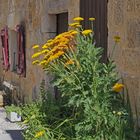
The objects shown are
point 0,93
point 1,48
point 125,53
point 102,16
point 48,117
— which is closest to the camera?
point 125,53

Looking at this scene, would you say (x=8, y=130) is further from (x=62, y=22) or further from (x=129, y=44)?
(x=129, y=44)

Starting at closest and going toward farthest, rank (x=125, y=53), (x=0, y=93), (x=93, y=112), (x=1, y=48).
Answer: (x=93, y=112) < (x=125, y=53) < (x=0, y=93) < (x=1, y=48)

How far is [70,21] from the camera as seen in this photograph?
6188 mm

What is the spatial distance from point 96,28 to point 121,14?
3.06 feet

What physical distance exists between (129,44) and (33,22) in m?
4.42

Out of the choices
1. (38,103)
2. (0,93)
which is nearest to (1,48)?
(0,93)

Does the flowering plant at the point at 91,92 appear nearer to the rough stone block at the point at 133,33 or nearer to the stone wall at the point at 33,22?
the rough stone block at the point at 133,33

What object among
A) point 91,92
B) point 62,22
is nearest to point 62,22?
point 62,22

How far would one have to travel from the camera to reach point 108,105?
3.81 meters

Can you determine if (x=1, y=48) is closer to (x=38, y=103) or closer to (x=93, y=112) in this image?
(x=38, y=103)

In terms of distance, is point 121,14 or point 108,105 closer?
point 108,105

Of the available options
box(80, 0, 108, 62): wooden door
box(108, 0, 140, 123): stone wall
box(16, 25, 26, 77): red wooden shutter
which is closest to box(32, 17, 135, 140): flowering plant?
box(108, 0, 140, 123): stone wall

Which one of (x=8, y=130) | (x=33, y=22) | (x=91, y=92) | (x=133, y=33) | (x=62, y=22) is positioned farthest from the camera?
(x=33, y=22)

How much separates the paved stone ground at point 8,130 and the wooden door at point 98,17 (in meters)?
2.15
